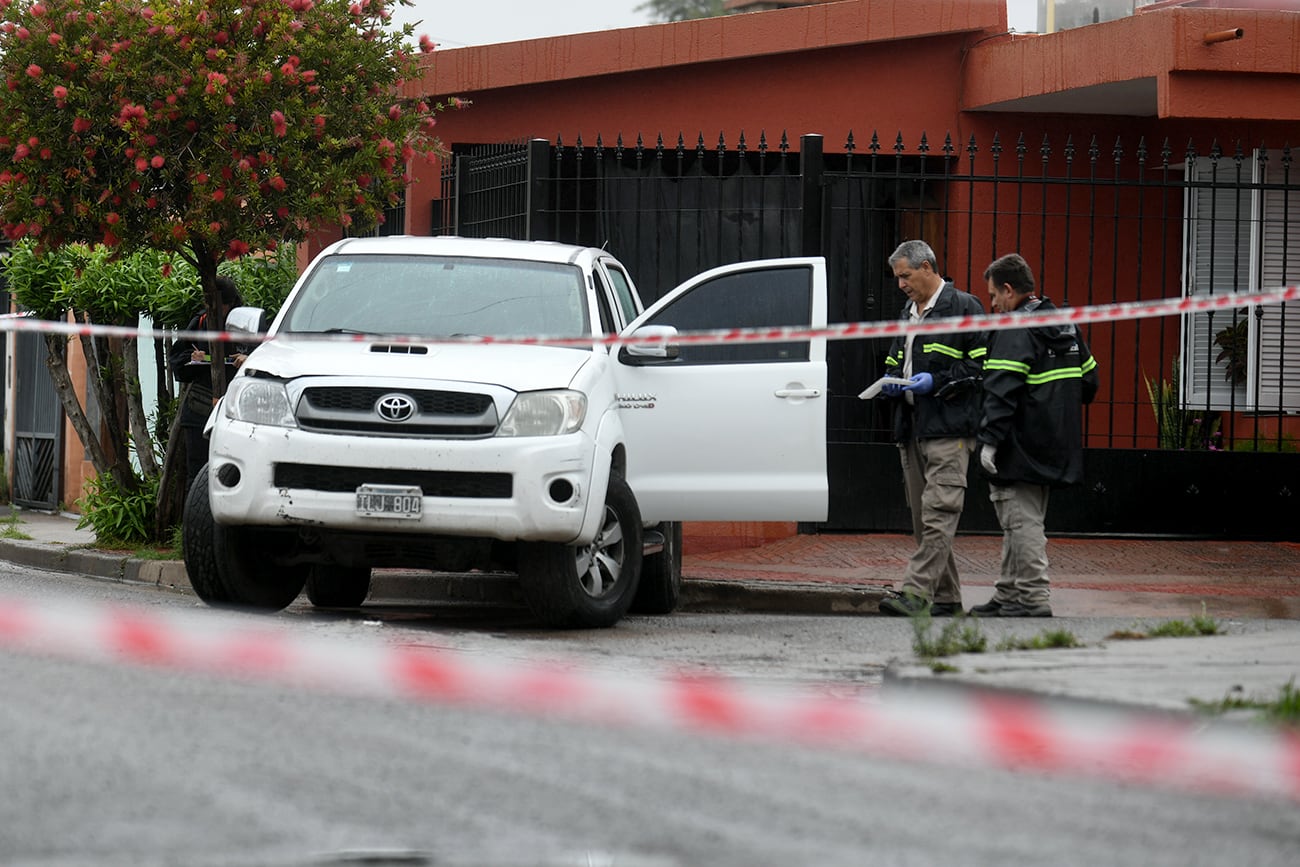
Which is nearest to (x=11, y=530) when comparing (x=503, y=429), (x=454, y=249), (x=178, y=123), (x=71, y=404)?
(x=71, y=404)

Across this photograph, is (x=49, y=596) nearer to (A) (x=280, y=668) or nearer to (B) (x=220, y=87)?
(B) (x=220, y=87)

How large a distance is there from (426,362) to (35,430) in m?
13.1

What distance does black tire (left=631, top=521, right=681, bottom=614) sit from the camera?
1043 cm

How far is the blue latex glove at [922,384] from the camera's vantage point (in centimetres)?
971

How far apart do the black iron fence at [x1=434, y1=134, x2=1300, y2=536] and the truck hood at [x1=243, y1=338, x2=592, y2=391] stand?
168 inches

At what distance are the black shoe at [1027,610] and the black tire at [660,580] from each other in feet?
6.03

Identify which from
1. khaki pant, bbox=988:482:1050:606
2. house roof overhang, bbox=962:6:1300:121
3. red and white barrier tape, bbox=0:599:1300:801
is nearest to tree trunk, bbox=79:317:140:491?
red and white barrier tape, bbox=0:599:1300:801

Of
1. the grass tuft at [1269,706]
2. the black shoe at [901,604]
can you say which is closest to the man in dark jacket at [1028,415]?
the black shoe at [901,604]

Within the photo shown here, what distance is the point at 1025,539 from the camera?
974 cm

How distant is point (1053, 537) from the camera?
13445 mm

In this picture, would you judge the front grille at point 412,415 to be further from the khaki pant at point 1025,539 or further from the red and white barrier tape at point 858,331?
the khaki pant at point 1025,539

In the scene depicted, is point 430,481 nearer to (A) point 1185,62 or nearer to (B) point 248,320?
(B) point 248,320

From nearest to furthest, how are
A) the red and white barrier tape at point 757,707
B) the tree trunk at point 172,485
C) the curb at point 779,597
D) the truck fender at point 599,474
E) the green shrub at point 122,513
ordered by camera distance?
the red and white barrier tape at point 757,707
the truck fender at point 599,474
the curb at point 779,597
the tree trunk at point 172,485
the green shrub at point 122,513

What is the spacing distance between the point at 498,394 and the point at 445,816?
4.17 meters
